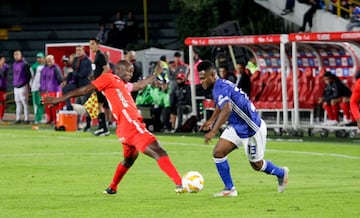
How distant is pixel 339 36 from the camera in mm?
29219

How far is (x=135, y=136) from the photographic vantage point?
1666 cm

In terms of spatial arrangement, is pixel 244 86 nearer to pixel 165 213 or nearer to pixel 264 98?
pixel 264 98

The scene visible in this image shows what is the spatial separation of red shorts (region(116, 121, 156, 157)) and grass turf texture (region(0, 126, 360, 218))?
2.34 ft

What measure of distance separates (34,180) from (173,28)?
30168mm

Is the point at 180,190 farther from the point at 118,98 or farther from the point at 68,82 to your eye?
the point at 68,82

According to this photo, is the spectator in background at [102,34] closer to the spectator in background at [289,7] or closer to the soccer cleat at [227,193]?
the spectator in background at [289,7]

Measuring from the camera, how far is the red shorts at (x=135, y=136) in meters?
16.5

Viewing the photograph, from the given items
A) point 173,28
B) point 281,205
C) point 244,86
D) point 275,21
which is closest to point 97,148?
point 244,86

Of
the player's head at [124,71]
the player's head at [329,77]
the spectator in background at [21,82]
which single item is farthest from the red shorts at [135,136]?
the spectator in background at [21,82]

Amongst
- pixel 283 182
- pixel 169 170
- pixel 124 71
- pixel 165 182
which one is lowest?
pixel 165 182

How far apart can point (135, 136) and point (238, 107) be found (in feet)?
4.67

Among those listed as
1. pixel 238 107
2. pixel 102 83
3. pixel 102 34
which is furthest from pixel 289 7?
pixel 238 107

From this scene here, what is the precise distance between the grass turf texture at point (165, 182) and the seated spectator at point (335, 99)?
1012mm

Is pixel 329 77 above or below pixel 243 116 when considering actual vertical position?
below
